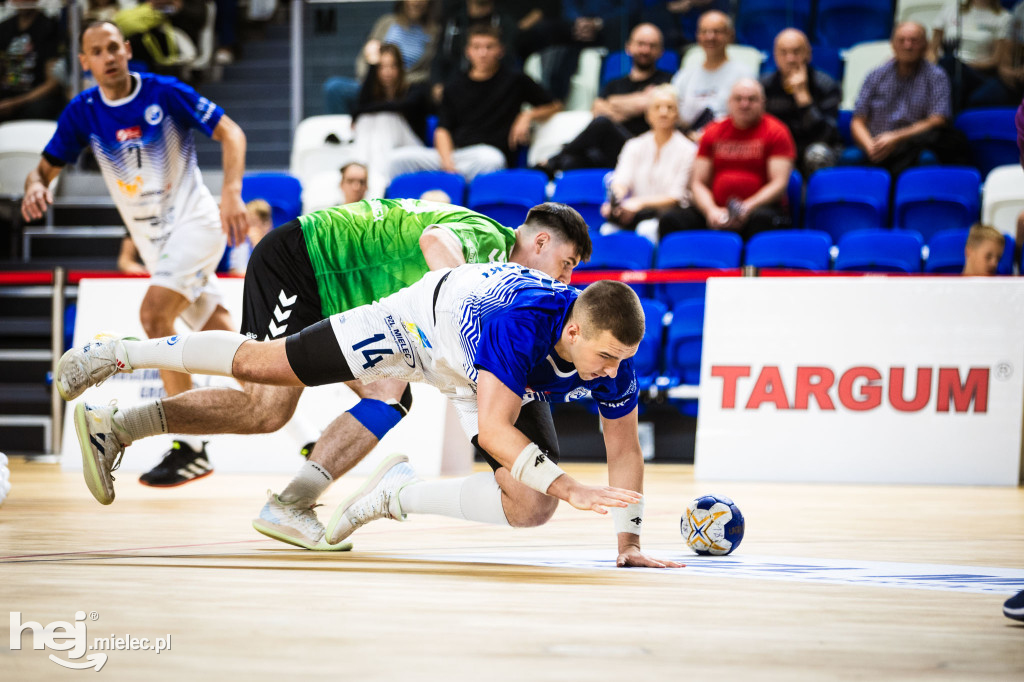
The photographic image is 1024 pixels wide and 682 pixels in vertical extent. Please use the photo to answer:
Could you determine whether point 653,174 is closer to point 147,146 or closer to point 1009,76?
point 1009,76

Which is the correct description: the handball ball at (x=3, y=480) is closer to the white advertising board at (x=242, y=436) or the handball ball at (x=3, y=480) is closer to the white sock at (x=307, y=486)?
the white sock at (x=307, y=486)

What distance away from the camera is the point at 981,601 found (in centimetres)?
294

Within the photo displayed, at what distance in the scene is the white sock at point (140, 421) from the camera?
14.3 ft

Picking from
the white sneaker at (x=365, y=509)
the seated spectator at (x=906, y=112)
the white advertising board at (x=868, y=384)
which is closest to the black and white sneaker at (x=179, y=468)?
the white sneaker at (x=365, y=509)

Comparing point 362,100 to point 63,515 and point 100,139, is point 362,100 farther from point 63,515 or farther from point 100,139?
point 63,515

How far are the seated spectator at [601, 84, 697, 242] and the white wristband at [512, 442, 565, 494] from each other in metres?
6.14

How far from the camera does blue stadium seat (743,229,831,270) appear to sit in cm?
861

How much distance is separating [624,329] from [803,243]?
573 centimetres

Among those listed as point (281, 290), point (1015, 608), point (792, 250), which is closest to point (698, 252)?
point (792, 250)

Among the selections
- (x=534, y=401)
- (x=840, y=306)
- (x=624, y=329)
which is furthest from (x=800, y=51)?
(x=624, y=329)

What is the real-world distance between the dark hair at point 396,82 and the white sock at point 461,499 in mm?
7312

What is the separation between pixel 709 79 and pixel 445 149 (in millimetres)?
2390

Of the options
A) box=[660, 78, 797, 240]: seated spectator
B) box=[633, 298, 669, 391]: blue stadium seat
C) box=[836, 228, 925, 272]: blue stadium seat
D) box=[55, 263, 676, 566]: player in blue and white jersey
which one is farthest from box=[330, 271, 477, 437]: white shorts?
box=[660, 78, 797, 240]: seated spectator

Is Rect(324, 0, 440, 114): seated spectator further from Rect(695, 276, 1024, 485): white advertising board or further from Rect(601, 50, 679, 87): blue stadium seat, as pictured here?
Rect(695, 276, 1024, 485): white advertising board
